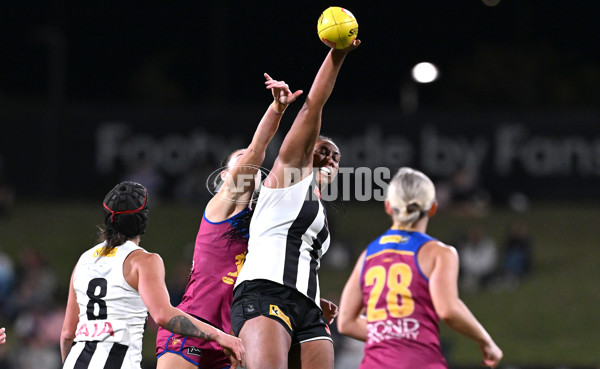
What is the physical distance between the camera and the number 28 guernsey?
15.1 feet

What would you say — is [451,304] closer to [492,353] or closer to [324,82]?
[492,353]

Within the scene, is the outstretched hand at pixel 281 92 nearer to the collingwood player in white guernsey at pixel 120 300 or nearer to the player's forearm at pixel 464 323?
the collingwood player in white guernsey at pixel 120 300

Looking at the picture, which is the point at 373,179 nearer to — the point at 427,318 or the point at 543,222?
the point at 543,222

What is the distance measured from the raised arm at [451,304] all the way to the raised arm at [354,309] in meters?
0.42

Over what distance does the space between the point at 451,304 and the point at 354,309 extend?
585mm

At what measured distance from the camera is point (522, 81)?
24.4 m

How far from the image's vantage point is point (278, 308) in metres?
4.96

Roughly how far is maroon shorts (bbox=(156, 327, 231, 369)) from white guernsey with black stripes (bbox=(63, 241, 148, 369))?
595 mm

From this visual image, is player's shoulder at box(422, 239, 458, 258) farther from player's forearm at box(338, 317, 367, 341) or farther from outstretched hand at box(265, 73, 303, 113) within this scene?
outstretched hand at box(265, 73, 303, 113)

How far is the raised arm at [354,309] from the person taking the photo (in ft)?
15.7

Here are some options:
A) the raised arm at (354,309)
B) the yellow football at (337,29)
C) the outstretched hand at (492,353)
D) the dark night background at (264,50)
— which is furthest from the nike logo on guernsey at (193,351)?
the dark night background at (264,50)

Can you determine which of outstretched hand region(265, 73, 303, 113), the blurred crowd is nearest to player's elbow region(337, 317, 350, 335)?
outstretched hand region(265, 73, 303, 113)

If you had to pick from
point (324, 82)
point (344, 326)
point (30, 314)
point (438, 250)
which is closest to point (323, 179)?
point (324, 82)

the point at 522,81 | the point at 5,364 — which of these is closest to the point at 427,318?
the point at 5,364
